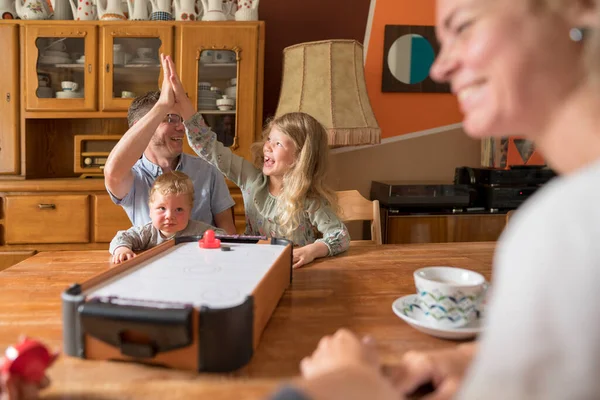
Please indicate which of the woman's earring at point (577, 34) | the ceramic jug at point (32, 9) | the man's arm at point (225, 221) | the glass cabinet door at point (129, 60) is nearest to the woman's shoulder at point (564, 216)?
the woman's earring at point (577, 34)

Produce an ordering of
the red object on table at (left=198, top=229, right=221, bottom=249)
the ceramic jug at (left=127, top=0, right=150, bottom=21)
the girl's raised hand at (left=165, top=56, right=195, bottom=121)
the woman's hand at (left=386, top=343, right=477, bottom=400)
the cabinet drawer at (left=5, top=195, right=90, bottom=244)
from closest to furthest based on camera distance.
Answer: the woman's hand at (left=386, top=343, right=477, bottom=400)
the red object on table at (left=198, top=229, right=221, bottom=249)
the girl's raised hand at (left=165, top=56, right=195, bottom=121)
the cabinet drawer at (left=5, top=195, right=90, bottom=244)
the ceramic jug at (left=127, top=0, right=150, bottom=21)

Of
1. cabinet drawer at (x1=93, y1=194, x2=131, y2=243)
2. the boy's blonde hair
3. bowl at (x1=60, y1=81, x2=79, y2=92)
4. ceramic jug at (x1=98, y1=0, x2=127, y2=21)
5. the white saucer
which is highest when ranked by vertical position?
ceramic jug at (x1=98, y1=0, x2=127, y2=21)


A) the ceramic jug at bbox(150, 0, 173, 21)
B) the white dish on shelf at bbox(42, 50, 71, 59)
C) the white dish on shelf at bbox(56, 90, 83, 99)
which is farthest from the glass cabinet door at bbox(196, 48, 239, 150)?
the white dish on shelf at bbox(42, 50, 71, 59)

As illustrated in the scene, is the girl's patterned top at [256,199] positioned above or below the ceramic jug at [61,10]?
below

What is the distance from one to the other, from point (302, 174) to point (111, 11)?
1.88 meters

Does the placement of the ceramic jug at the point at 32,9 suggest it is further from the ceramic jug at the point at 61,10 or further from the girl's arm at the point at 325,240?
the girl's arm at the point at 325,240

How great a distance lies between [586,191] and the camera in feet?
1.20

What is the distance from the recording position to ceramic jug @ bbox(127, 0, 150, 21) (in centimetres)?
296

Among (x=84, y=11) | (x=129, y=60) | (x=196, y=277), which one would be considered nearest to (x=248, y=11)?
(x=129, y=60)

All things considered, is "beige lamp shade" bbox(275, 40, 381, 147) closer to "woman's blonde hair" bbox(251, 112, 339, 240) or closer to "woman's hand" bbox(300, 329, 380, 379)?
Result: "woman's blonde hair" bbox(251, 112, 339, 240)

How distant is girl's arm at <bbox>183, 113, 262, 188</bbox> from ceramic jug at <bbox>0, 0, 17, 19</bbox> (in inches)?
74.6

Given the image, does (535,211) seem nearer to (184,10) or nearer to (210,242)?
(210,242)

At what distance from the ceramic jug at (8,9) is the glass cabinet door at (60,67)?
0.21 m

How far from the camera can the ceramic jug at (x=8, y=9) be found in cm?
298
